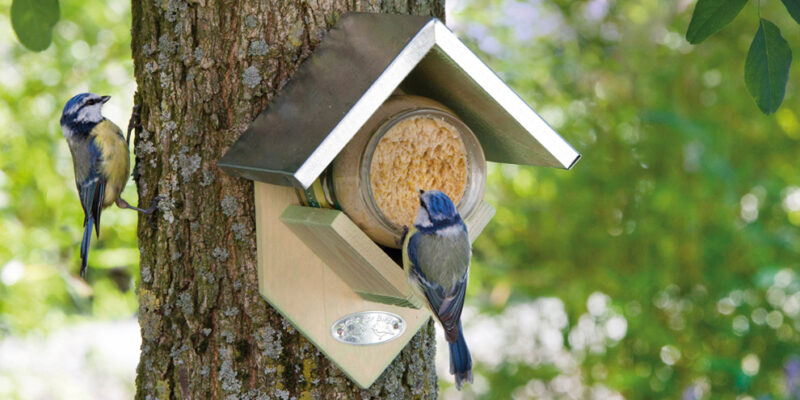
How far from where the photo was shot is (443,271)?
50.6 inches

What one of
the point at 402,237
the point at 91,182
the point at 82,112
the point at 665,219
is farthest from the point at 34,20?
the point at 665,219

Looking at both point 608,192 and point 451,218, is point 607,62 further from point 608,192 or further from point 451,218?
point 451,218

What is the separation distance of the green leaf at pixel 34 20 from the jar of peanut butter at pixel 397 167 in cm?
62

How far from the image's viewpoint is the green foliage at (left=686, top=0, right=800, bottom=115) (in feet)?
3.98

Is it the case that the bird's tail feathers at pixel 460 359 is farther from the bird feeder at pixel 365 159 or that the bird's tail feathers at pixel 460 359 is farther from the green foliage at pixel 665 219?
the green foliage at pixel 665 219

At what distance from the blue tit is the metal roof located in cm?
19

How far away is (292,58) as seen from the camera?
1398 millimetres

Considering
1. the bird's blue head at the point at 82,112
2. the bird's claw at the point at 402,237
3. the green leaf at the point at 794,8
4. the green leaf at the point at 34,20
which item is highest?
the green leaf at the point at 34,20

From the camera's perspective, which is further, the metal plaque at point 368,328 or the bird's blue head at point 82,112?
the bird's blue head at point 82,112

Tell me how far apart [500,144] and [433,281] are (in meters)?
0.36

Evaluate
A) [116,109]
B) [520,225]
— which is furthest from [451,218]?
[116,109]

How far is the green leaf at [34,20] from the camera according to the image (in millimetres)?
1434

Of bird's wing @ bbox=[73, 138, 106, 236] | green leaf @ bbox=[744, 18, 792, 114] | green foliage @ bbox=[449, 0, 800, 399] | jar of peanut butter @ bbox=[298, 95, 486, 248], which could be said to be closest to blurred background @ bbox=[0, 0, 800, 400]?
green foliage @ bbox=[449, 0, 800, 399]

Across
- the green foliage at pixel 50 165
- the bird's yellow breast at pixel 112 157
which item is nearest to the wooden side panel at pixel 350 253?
the bird's yellow breast at pixel 112 157
